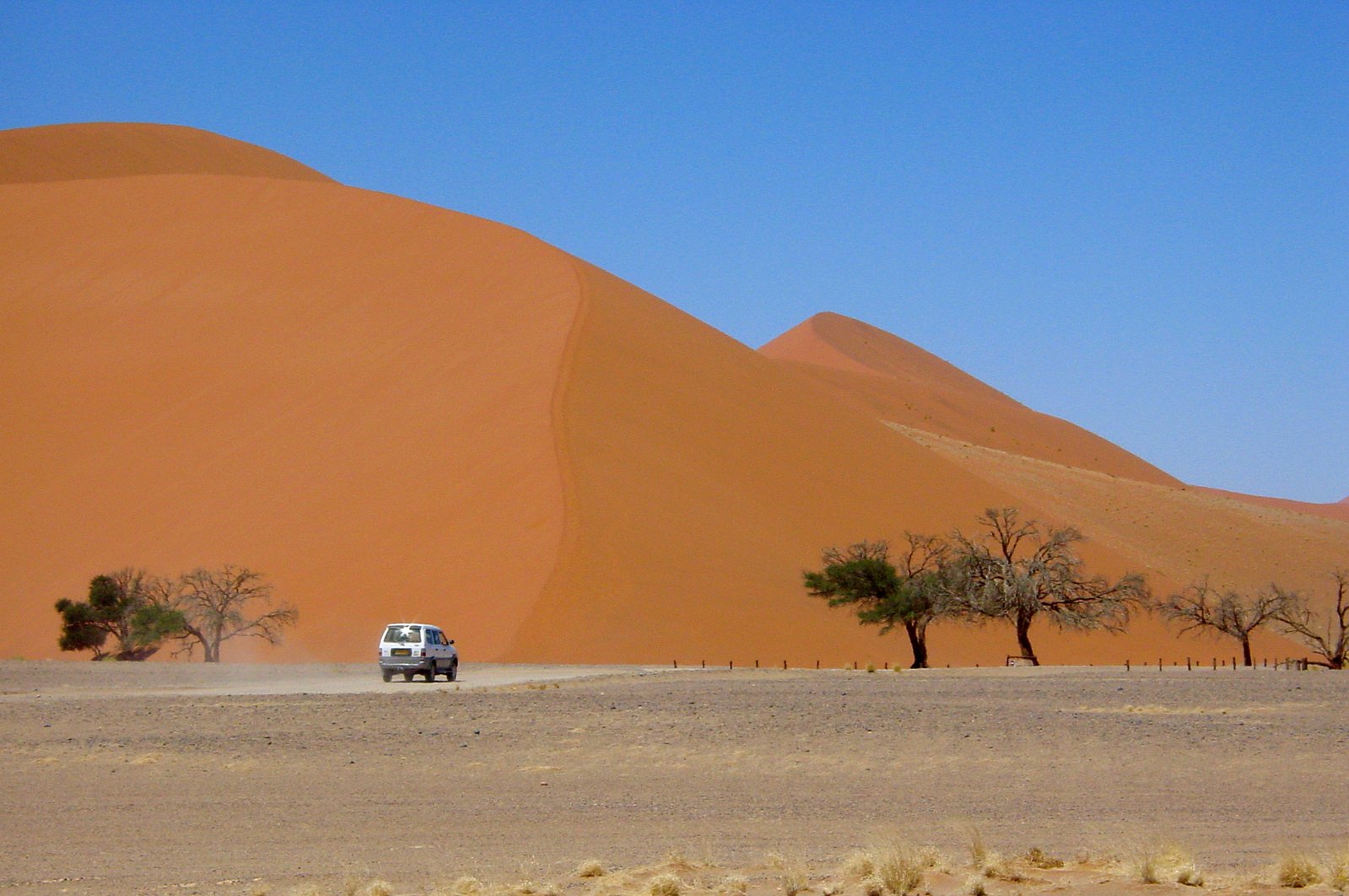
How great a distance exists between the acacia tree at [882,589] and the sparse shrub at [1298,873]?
33.1 meters

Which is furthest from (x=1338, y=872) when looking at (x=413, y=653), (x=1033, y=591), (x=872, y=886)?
(x=1033, y=591)

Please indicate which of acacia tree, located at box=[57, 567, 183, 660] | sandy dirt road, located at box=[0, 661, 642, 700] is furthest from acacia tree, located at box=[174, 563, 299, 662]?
sandy dirt road, located at box=[0, 661, 642, 700]

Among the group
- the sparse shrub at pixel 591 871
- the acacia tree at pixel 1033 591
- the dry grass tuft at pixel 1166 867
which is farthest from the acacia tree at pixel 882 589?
the sparse shrub at pixel 591 871

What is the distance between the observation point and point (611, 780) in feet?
45.4

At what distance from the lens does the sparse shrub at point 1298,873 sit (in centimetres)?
801

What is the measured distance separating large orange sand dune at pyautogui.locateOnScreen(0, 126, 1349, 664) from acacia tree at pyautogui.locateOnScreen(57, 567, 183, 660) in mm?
1500

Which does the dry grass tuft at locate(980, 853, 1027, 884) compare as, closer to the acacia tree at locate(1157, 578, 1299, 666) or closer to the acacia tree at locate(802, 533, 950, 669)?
the acacia tree at locate(802, 533, 950, 669)

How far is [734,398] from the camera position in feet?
189

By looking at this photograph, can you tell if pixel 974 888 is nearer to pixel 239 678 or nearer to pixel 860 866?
pixel 860 866

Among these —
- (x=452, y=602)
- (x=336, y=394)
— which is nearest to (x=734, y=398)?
(x=336, y=394)

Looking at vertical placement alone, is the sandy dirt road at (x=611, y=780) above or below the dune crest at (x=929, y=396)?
below

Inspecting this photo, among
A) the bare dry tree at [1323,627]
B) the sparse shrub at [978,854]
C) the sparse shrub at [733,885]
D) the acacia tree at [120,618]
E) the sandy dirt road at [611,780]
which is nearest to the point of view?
the sparse shrub at [733,885]

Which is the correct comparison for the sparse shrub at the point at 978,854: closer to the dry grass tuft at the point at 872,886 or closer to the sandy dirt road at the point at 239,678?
the dry grass tuft at the point at 872,886

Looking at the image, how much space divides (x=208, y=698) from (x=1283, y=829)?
16.9 metres
